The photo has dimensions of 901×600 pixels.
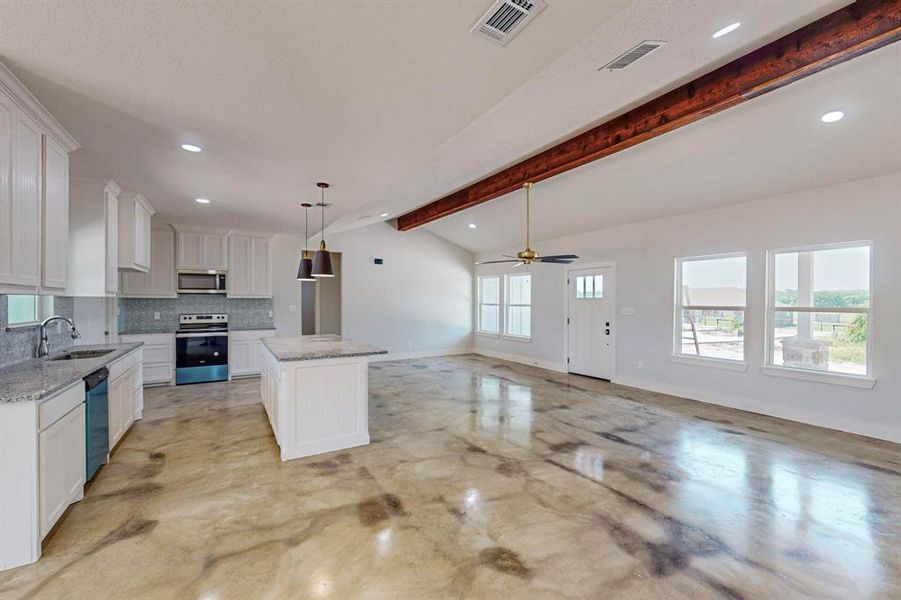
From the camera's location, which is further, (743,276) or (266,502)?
(743,276)

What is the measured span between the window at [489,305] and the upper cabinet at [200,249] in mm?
5694

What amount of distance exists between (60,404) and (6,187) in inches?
50.8

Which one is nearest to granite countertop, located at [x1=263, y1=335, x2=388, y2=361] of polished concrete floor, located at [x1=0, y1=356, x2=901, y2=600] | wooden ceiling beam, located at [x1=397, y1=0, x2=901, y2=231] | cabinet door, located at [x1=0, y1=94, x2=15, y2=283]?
polished concrete floor, located at [x1=0, y1=356, x2=901, y2=600]

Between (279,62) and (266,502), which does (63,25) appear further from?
(266,502)

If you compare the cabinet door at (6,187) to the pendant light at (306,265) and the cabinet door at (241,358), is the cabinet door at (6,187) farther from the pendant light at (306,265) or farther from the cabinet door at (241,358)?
the cabinet door at (241,358)

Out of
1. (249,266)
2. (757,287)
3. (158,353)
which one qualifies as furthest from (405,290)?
(757,287)

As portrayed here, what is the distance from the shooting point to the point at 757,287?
4977mm

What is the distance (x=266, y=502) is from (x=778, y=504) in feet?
11.8

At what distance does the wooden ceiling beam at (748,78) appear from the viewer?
2344mm

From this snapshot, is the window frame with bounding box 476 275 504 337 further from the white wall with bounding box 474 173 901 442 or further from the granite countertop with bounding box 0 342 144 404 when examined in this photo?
the granite countertop with bounding box 0 342 144 404

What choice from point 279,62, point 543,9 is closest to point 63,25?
point 279,62

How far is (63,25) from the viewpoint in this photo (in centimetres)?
169

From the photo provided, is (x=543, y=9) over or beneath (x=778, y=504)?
over

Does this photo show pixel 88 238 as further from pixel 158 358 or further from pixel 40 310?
pixel 158 358
